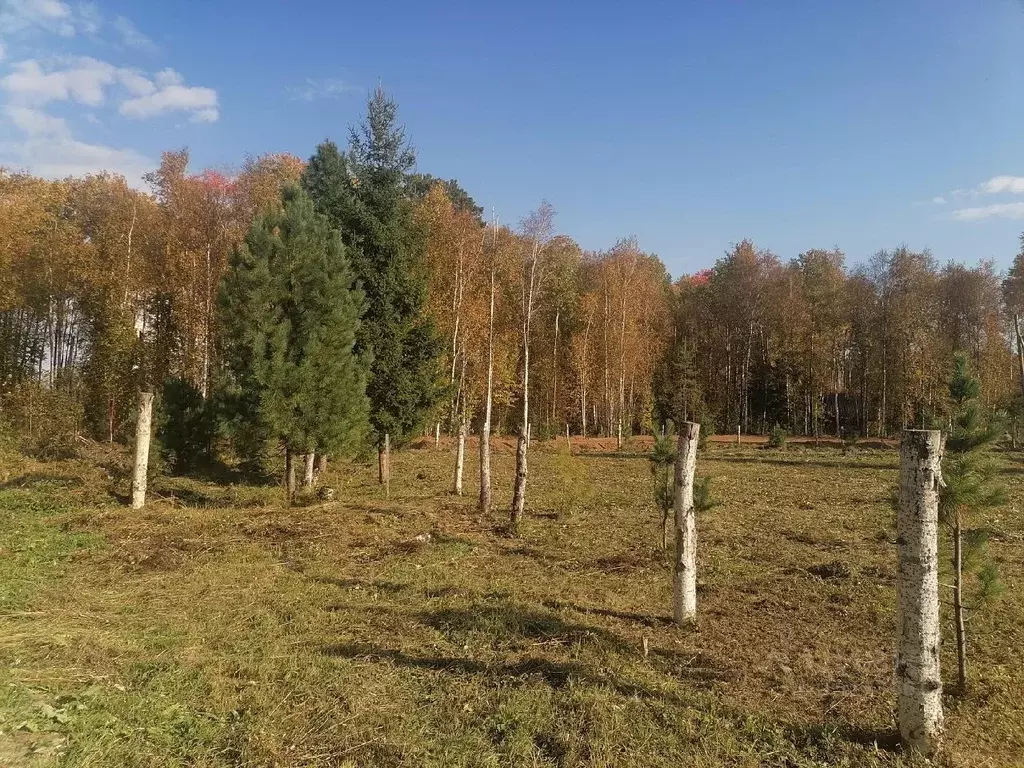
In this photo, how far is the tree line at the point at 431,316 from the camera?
16375 mm

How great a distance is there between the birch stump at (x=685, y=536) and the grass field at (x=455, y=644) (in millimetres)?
314

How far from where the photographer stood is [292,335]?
1526 cm

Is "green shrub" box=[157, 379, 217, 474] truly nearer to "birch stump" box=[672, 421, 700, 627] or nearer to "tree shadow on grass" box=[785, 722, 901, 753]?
"birch stump" box=[672, 421, 700, 627]

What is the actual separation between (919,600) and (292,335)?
13.9 m

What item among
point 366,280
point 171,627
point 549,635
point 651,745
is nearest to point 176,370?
point 366,280

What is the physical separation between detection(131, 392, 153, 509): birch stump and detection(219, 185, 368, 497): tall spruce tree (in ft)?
6.45

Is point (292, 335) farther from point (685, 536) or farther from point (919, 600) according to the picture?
point (919, 600)

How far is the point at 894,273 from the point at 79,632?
42.6m

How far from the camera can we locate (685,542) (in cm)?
723

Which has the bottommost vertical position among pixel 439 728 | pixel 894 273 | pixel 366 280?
pixel 439 728

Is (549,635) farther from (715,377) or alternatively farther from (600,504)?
(715,377)

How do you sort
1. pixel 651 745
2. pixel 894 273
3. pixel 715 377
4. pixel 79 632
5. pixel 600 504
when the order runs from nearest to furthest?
pixel 651 745 → pixel 79 632 → pixel 600 504 → pixel 894 273 → pixel 715 377

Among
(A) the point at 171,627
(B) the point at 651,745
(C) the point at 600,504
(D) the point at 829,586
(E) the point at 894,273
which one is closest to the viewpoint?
(B) the point at 651,745

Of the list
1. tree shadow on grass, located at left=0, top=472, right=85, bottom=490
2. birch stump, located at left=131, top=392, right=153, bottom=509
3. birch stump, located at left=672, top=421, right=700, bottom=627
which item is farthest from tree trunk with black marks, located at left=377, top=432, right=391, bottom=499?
birch stump, located at left=672, top=421, right=700, bottom=627
